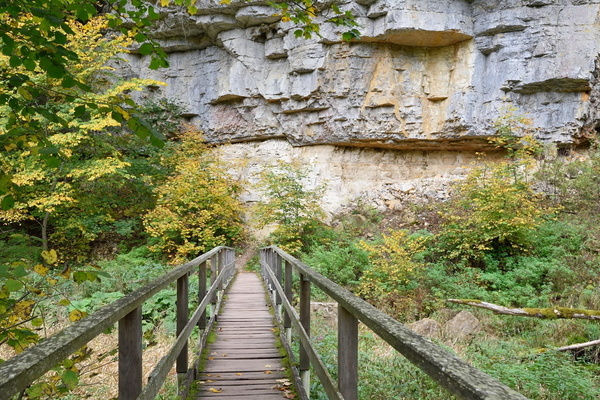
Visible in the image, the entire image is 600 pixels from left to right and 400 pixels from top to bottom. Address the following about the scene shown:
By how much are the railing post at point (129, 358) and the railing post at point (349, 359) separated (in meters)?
1.05

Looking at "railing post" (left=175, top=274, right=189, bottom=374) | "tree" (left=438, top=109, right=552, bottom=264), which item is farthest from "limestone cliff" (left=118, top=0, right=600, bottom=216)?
"railing post" (left=175, top=274, right=189, bottom=374)

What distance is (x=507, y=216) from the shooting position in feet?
39.7

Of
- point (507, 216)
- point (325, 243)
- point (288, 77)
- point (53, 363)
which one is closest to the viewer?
point (53, 363)

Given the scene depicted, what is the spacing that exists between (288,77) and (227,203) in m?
8.56

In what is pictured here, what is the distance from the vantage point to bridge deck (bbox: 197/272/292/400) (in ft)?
12.6

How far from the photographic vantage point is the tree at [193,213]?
16.1 meters

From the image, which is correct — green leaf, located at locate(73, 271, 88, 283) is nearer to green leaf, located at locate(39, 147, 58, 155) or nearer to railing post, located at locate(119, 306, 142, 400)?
railing post, located at locate(119, 306, 142, 400)

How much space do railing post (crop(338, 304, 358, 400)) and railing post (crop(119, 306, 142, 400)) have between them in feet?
3.44

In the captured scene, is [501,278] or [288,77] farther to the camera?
[288,77]

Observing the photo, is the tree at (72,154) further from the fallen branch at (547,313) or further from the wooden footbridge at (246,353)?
the fallen branch at (547,313)

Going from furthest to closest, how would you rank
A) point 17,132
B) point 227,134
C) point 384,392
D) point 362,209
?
point 227,134 < point 362,209 < point 384,392 < point 17,132

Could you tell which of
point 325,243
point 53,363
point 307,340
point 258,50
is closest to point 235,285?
point 325,243

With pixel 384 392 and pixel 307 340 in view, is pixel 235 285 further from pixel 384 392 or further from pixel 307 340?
pixel 307 340

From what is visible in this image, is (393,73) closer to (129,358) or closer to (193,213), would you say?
(193,213)
